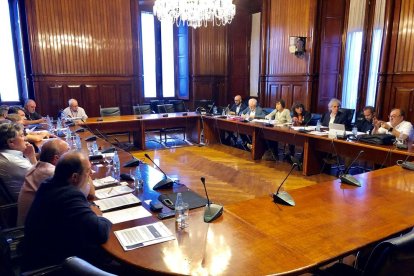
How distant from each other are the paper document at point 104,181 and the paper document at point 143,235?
77cm

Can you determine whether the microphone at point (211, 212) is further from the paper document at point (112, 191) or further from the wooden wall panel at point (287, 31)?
the wooden wall panel at point (287, 31)

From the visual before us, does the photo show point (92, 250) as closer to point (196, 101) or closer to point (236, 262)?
point (236, 262)

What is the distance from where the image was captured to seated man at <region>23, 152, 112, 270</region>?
1443mm

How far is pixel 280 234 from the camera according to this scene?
157 centimetres

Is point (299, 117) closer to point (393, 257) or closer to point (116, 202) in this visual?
point (116, 202)

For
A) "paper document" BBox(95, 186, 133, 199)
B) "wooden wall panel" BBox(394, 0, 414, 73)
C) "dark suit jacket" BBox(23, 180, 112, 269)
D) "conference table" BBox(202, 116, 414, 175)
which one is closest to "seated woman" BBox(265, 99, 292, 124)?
"conference table" BBox(202, 116, 414, 175)

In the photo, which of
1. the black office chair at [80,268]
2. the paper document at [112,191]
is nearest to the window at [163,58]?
the paper document at [112,191]

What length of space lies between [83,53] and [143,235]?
6404 mm

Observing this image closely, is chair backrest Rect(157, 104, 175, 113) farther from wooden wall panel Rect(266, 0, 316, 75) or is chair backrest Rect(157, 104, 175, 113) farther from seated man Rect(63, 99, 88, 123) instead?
wooden wall panel Rect(266, 0, 316, 75)

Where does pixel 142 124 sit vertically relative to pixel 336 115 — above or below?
below

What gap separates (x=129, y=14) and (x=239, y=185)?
5.25 meters

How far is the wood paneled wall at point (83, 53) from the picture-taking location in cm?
659

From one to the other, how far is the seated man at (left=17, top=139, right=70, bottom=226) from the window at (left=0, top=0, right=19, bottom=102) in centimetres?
587

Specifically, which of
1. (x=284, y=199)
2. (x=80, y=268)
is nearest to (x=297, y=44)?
(x=284, y=199)
